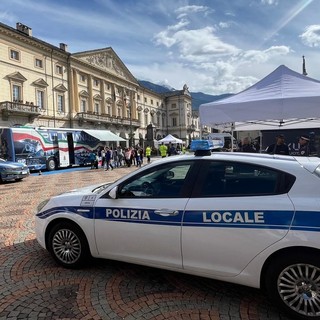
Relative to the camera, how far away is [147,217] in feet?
11.6

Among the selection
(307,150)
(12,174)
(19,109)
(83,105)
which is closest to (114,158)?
(12,174)

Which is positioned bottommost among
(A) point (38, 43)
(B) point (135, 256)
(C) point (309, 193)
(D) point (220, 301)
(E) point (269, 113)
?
(D) point (220, 301)

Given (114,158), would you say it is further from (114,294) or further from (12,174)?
(114,294)

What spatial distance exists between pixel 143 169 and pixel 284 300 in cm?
205

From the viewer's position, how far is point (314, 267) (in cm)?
282

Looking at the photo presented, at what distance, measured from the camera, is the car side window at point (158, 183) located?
3570 millimetres

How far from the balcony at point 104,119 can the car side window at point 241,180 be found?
47497 millimetres

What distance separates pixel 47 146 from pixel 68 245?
67.1 feet

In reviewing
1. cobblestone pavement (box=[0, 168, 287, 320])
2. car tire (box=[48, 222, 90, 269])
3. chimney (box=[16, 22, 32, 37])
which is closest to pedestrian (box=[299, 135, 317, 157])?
cobblestone pavement (box=[0, 168, 287, 320])

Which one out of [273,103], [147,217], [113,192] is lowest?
[147,217]

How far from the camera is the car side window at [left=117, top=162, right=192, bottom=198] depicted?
11.7ft

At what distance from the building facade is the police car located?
3557 cm

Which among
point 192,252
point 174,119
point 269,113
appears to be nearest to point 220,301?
point 192,252

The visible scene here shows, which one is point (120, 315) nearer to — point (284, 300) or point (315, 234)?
point (284, 300)
